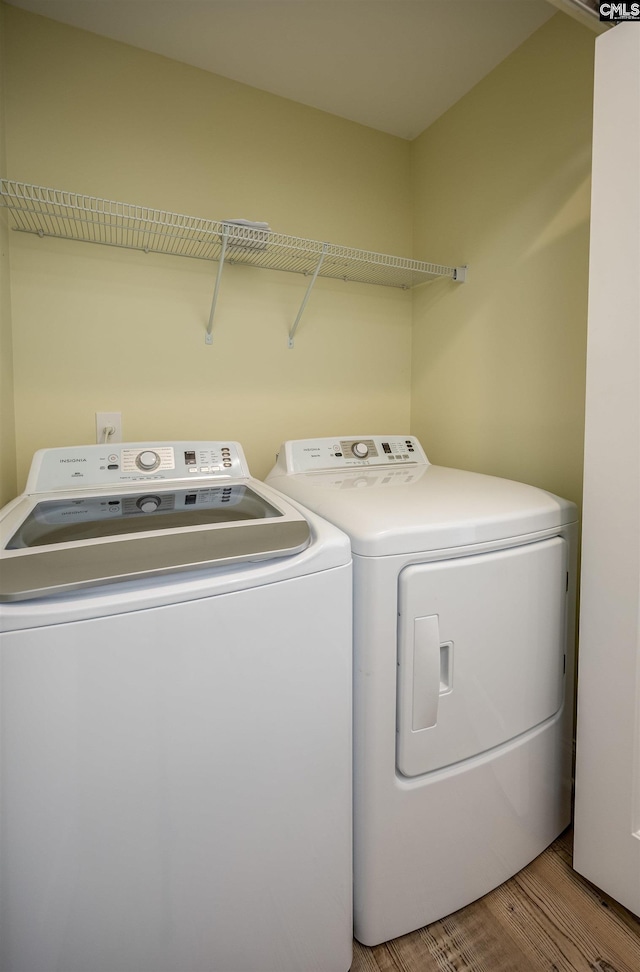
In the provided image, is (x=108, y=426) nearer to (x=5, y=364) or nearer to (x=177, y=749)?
(x=5, y=364)

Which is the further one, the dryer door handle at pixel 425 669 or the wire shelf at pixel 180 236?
the wire shelf at pixel 180 236

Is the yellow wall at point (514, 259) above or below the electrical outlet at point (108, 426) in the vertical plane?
above

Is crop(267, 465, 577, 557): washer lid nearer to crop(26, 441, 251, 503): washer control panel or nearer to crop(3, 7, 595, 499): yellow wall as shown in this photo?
crop(26, 441, 251, 503): washer control panel

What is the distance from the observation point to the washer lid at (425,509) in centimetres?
102

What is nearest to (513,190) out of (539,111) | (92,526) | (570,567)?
(539,111)

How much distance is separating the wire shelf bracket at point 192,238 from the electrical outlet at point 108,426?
48 centimetres

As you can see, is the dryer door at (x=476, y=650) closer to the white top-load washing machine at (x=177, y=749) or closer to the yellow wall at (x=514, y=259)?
the white top-load washing machine at (x=177, y=749)

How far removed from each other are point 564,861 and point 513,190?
7.38 feet

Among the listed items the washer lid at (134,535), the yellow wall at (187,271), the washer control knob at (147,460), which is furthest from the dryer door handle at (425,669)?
the yellow wall at (187,271)

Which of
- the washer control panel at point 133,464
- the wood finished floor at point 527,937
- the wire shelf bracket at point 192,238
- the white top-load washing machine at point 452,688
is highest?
the wire shelf bracket at point 192,238

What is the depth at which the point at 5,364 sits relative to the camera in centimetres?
145

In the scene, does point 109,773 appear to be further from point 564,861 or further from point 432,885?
point 564,861

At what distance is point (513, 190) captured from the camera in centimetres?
170

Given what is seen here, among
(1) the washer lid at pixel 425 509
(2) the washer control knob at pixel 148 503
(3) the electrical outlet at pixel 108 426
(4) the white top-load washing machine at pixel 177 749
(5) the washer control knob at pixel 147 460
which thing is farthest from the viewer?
(3) the electrical outlet at pixel 108 426
